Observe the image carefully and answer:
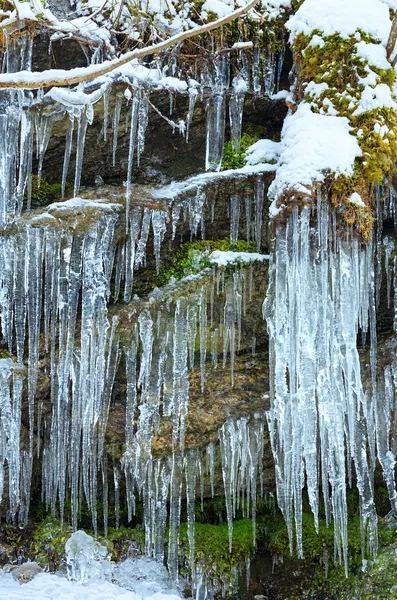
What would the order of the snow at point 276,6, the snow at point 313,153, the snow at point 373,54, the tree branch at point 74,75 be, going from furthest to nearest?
the snow at point 276,6
the snow at point 373,54
the snow at point 313,153
the tree branch at point 74,75

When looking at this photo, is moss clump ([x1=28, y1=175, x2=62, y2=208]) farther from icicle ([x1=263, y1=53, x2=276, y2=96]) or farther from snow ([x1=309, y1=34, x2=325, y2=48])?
snow ([x1=309, y1=34, x2=325, y2=48])

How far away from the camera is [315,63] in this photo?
5.15 m

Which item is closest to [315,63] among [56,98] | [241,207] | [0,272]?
[241,207]

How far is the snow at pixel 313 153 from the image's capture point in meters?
4.72

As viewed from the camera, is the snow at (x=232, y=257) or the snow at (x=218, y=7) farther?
the snow at (x=232, y=257)

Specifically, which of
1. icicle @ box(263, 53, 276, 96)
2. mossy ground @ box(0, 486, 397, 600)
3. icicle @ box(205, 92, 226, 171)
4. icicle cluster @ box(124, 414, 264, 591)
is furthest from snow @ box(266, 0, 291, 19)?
mossy ground @ box(0, 486, 397, 600)

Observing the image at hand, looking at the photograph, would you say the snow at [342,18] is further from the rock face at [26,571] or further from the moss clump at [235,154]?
the rock face at [26,571]

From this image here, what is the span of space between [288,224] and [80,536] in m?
3.58

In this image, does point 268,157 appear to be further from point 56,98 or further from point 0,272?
point 0,272

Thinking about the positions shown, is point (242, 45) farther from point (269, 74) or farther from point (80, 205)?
point (80, 205)

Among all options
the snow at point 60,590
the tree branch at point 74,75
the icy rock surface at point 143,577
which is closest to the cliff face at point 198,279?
the icy rock surface at point 143,577

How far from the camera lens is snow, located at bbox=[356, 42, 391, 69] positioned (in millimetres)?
5004

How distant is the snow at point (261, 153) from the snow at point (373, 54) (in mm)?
1042

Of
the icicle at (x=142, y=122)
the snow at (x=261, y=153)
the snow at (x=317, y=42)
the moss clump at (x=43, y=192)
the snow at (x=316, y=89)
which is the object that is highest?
the snow at (x=317, y=42)
